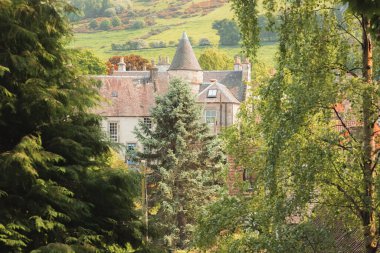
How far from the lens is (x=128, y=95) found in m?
84.4

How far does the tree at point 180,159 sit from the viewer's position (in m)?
45.4

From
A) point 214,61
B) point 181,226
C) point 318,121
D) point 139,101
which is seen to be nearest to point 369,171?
point 318,121

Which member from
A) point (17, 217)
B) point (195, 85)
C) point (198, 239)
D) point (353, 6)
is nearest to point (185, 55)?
point (195, 85)

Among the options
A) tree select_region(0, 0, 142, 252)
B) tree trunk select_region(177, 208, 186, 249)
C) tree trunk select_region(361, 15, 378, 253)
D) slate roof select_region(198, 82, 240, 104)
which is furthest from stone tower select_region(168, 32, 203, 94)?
tree select_region(0, 0, 142, 252)

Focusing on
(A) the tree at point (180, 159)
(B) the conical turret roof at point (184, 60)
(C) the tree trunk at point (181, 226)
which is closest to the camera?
(C) the tree trunk at point (181, 226)

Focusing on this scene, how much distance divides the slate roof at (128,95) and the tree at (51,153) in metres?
64.9

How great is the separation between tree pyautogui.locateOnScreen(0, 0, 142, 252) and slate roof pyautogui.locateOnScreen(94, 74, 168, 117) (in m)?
64.9

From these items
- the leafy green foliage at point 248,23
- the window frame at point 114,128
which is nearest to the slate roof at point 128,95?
the window frame at point 114,128

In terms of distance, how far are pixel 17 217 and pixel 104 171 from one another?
7.44ft

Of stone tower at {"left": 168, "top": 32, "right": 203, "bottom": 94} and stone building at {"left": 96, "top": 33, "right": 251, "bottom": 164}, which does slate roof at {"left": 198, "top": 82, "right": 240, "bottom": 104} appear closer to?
stone building at {"left": 96, "top": 33, "right": 251, "bottom": 164}

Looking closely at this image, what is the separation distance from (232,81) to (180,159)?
55161 millimetres

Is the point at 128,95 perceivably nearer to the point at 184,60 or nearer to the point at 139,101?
the point at 139,101

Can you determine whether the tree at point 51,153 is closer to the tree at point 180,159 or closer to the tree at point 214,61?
the tree at point 180,159

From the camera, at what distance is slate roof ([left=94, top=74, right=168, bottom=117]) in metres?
83.5
